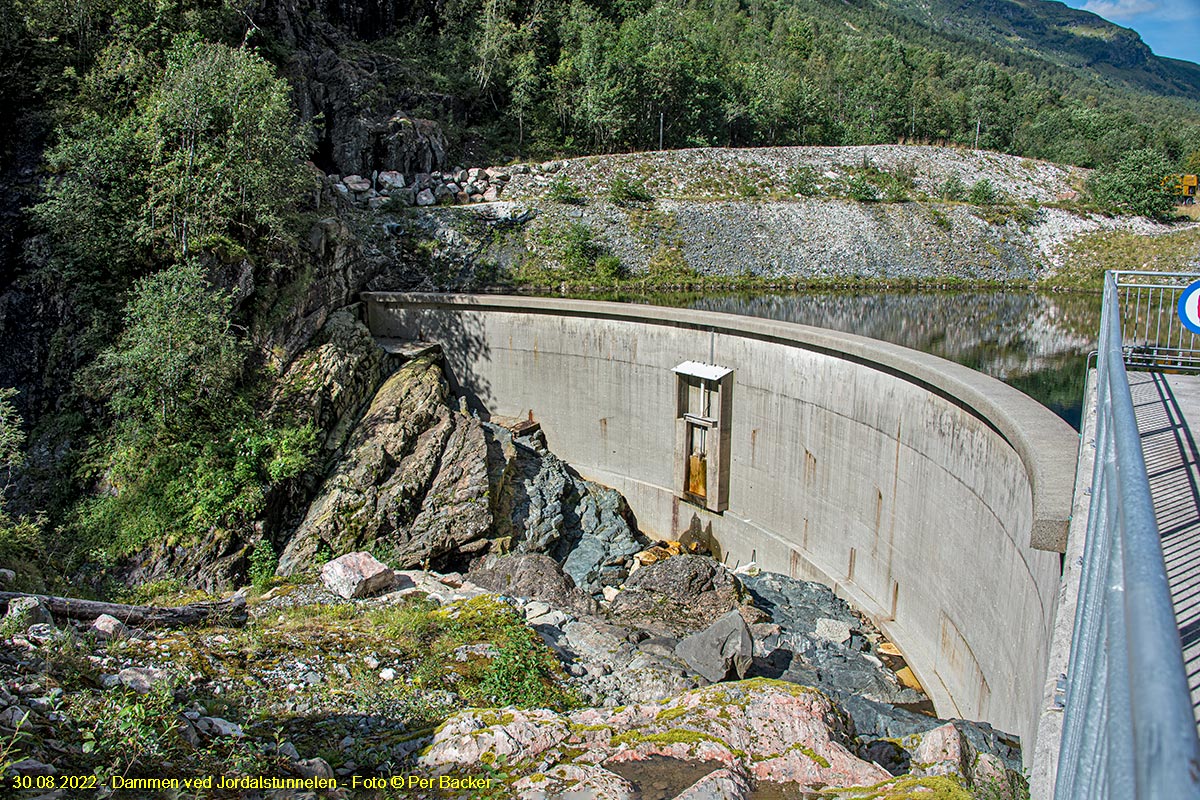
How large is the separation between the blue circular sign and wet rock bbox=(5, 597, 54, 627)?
447 inches

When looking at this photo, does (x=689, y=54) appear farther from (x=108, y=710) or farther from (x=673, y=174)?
(x=108, y=710)

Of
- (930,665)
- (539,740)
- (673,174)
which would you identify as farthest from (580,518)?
(673,174)

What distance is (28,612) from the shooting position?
20.2 ft

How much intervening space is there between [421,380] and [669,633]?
904 cm

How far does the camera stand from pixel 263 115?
17.1 m

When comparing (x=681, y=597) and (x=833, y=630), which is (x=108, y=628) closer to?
(x=681, y=597)

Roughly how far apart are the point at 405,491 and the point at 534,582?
14.6ft

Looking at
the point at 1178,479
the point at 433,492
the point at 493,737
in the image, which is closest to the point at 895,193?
the point at 433,492

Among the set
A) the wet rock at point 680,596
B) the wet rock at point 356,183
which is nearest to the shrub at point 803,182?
the wet rock at point 356,183

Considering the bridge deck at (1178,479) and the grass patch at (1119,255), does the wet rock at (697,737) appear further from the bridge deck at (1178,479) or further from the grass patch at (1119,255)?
the grass patch at (1119,255)

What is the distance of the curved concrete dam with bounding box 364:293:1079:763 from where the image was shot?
7.94m

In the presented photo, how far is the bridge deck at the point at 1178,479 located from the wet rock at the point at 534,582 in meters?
6.69

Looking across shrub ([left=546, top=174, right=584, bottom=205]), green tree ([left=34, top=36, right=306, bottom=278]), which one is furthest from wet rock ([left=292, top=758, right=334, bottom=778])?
shrub ([left=546, top=174, right=584, bottom=205])

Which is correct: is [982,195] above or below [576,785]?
above
